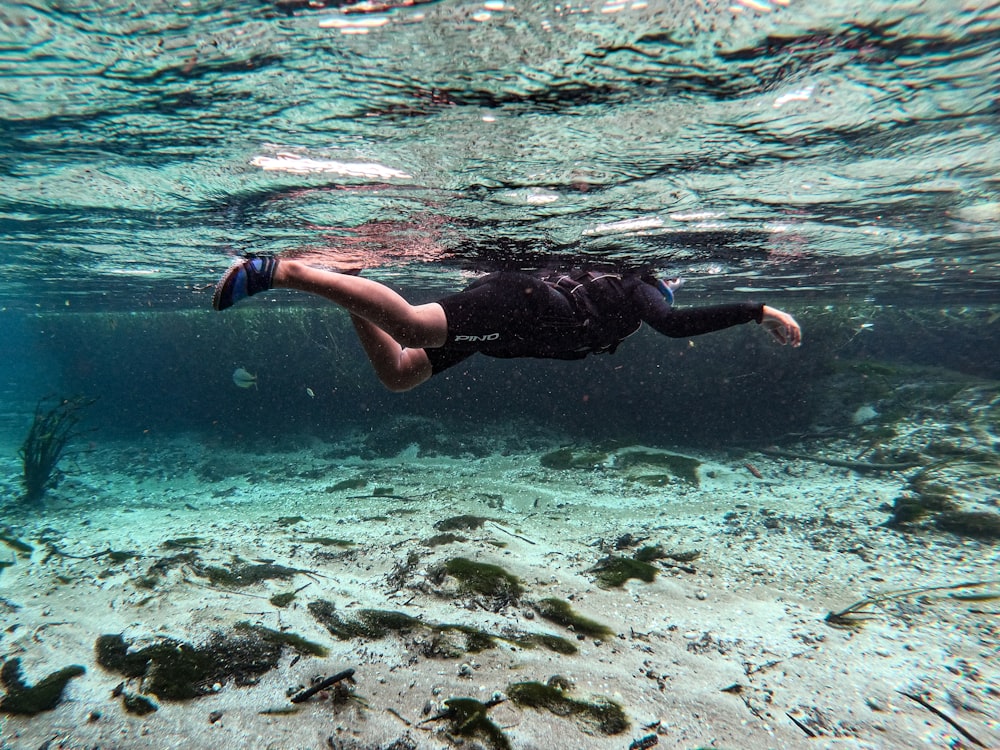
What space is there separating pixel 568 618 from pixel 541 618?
0.31m

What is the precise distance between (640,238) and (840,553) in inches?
303

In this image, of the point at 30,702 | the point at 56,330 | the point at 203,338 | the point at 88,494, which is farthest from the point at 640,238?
the point at 56,330

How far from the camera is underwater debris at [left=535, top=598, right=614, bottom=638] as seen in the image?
Result: 4.87 meters

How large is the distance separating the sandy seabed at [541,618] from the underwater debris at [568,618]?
80 mm

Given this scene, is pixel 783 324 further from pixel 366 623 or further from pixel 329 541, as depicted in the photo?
pixel 329 541

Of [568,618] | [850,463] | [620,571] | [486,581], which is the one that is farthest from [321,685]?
[850,463]

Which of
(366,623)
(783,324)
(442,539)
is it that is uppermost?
(783,324)

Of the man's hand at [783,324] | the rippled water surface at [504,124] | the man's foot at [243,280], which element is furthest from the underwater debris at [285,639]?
the man's hand at [783,324]

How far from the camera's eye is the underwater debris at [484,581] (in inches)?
217

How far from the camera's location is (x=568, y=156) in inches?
272

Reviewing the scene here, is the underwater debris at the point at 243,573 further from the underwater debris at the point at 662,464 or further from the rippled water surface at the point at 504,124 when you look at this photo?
the underwater debris at the point at 662,464

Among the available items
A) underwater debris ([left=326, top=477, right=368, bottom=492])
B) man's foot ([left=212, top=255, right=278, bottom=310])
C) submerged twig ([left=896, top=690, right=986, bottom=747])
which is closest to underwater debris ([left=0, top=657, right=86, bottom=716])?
man's foot ([left=212, top=255, right=278, bottom=310])

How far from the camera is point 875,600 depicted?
19.5 ft

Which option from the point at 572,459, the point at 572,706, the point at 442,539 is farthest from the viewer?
the point at 572,459
